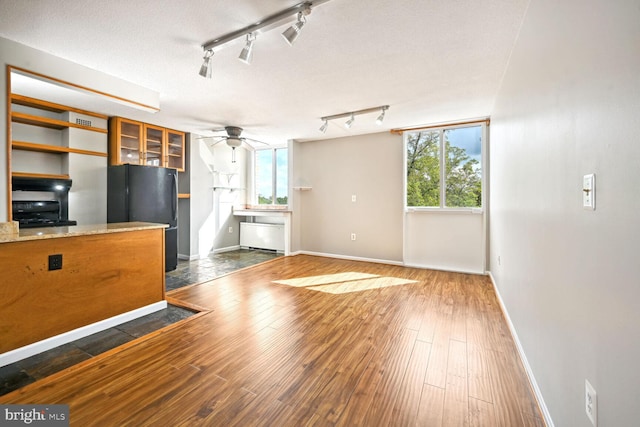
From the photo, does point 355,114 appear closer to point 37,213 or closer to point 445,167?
point 445,167

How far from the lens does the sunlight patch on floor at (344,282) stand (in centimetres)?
353

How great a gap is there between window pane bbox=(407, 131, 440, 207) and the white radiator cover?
274 cm

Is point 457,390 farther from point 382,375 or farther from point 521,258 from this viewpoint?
point 521,258

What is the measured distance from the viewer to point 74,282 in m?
2.22

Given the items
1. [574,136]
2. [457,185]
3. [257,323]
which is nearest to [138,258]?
[257,323]

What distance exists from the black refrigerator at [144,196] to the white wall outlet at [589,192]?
471 centimetres

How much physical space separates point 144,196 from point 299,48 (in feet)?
10.7

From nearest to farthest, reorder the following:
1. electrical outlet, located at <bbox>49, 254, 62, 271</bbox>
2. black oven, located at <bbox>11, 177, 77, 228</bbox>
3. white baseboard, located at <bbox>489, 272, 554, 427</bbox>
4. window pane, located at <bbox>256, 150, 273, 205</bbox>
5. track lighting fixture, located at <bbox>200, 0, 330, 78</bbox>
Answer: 1. white baseboard, located at <bbox>489, 272, 554, 427</bbox>
2. track lighting fixture, located at <bbox>200, 0, 330, 78</bbox>
3. electrical outlet, located at <bbox>49, 254, 62, 271</bbox>
4. black oven, located at <bbox>11, 177, 77, 228</bbox>
5. window pane, located at <bbox>256, 150, 273, 205</bbox>

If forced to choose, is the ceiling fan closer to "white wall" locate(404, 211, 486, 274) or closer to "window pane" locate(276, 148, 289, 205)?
"window pane" locate(276, 148, 289, 205)

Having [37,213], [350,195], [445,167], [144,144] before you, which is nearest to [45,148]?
[37,213]

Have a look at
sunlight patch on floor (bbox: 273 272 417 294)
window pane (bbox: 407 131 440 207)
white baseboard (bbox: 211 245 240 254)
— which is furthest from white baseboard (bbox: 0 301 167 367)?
window pane (bbox: 407 131 440 207)

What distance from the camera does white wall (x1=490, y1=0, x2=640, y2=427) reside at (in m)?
0.73

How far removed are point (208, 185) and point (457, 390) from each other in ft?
17.1

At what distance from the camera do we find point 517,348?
204cm
